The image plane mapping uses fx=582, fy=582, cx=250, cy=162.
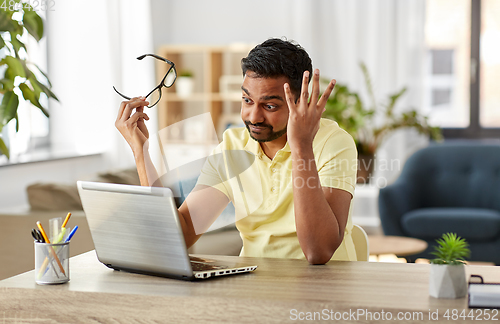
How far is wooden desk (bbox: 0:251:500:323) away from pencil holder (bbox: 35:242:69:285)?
0.02 metres

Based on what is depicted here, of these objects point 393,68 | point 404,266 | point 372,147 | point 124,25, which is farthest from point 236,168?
point 393,68

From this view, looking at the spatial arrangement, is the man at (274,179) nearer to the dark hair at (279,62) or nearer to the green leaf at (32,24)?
the dark hair at (279,62)

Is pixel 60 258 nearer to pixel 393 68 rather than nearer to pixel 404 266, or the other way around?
pixel 404 266

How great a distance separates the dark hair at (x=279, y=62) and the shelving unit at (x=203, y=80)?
3.26 metres

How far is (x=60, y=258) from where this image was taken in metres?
1.06

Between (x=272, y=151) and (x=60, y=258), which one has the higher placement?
(x=272, y=151)

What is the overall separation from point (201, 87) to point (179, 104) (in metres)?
0.25

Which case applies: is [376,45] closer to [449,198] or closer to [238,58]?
[238,58]

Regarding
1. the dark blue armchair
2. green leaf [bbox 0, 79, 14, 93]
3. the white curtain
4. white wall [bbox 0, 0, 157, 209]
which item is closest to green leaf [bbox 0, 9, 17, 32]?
green leaf [bbox 0, 79, 14, 93]

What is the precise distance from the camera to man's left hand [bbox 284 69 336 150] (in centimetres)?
116

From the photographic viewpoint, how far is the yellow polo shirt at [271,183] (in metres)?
1.34

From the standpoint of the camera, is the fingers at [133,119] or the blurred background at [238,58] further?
the blurred background at [238,58]

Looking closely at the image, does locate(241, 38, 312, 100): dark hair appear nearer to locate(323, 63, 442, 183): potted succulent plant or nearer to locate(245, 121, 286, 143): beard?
locate(245, 121, 286, 143): beard

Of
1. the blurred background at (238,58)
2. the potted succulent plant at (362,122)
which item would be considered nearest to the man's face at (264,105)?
the potted succulent plant at (362,122)
